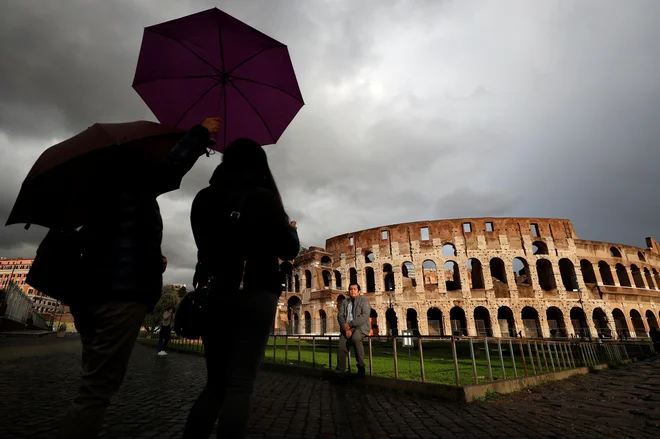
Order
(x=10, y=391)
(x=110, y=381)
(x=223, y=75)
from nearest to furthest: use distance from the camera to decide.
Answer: (x=110, y=381) < (x=223, y=75) < (x=10, y=391)

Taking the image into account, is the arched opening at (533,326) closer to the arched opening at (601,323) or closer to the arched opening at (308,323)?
the arched opening at (601,323)

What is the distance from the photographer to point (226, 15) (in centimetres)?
271

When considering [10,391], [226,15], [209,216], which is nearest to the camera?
[209,216]

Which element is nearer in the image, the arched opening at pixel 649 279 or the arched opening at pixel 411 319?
the arched opening at pixel 411 319

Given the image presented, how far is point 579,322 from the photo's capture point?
96.1ft

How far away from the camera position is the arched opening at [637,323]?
94.8 ft

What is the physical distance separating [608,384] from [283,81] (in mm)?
7706

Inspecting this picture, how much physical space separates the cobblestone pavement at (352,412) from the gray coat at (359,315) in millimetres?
1008

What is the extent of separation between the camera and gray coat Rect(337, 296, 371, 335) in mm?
5867

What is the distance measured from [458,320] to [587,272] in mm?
14059

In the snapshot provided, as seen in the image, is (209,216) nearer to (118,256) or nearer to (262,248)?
Result: (262,248)

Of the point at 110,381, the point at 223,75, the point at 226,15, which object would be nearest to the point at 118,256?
the point at 110,381

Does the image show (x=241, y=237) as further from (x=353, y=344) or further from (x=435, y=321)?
(x=435, y=321)

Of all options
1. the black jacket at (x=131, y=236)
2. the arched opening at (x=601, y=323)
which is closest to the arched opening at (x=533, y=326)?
the arched opening at (x=601, y=323)
